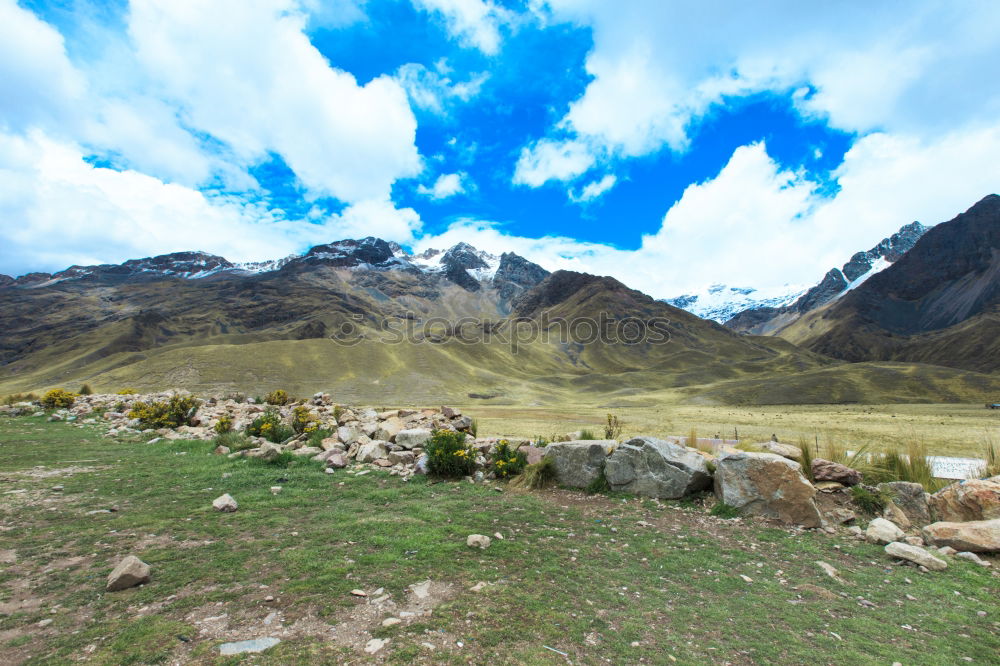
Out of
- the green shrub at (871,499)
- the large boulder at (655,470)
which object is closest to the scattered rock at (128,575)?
the large boulder at (655,470)

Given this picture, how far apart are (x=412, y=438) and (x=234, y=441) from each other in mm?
6297

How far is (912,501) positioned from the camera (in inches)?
329

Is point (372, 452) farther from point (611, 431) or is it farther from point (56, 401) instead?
point (56, 401)

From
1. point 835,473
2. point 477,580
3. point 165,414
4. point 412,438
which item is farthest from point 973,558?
point 165,414

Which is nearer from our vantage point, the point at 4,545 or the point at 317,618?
the point at 317,618

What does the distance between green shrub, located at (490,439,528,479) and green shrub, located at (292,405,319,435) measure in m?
7.38

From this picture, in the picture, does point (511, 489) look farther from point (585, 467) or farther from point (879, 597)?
point (879, 597)

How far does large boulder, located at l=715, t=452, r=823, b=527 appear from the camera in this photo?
8312mm

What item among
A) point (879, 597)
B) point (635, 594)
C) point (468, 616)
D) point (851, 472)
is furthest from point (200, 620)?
point (851, 472)

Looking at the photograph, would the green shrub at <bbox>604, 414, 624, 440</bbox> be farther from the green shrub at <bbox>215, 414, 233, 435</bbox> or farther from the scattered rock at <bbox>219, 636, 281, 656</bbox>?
the green shrub at <bbox>215, 414, 233, 435</bbox>

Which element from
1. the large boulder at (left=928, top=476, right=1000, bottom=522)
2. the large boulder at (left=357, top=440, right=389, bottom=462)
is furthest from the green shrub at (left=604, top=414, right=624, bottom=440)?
the large boulder at (left=928, top=476, right=1000, bottom=522)

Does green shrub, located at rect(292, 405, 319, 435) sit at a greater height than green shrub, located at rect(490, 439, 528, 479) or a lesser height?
greater

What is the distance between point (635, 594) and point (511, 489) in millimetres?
A: 5499

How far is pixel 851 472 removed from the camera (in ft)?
30.9
